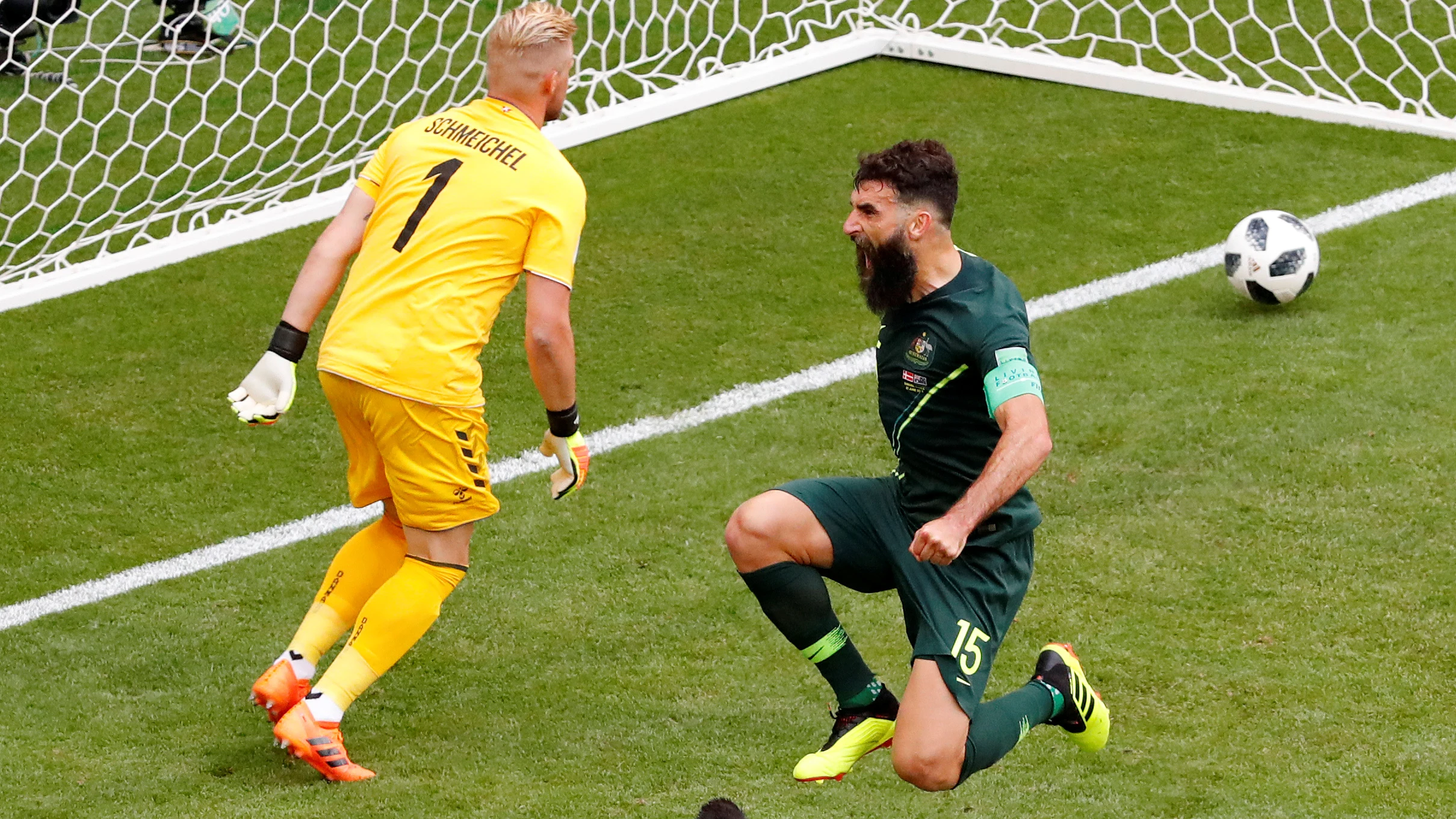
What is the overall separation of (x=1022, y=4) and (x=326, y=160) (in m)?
4.26

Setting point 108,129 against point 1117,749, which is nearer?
point 1117,749

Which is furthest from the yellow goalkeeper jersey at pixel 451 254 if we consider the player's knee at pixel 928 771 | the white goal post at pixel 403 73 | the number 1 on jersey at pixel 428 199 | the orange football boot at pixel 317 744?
the white goal post at pixel 403 73

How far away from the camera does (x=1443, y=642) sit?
5.35 metres

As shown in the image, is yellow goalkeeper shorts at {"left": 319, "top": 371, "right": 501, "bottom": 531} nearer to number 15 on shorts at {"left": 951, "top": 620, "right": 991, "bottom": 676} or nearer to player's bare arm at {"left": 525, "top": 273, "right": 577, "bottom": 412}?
player's bare arm at {"left": 525, "top": 273, "right": 577, "bottom": 412}

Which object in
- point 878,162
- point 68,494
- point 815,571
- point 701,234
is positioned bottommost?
point 68,494

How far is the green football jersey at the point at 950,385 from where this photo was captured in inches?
170

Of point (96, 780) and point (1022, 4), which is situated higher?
point (1022, 4)

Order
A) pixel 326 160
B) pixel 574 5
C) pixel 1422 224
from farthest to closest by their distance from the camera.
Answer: pixel 574 5
pixel 326 160
pixel 1422 224

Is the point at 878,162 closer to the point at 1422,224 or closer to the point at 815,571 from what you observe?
the point at 815,571

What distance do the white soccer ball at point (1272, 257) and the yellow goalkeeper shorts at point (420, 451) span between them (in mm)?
3863

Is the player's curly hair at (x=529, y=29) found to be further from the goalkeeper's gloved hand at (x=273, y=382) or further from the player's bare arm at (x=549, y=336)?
the goalkeeper's gloved hand at (x=273, y=382)

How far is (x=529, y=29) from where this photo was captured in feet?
16.1

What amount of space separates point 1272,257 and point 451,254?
4.00 metres

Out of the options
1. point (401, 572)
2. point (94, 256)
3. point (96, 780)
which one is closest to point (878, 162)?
point (401, 572)
